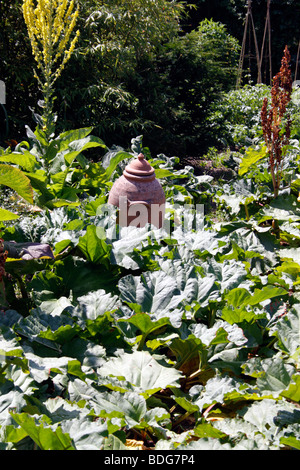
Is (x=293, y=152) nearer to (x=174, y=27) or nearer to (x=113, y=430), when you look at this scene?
(x=174, y=27)

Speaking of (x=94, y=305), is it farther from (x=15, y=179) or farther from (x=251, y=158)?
(x=251, y=158)

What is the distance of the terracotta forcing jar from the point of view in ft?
11.0

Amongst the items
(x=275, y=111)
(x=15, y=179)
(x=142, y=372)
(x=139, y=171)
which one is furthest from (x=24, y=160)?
(x=142, y=372)

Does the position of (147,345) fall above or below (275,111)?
below

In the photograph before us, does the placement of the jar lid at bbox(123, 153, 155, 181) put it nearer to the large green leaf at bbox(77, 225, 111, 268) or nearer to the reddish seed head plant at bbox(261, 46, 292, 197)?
the large green leaf at bbox(77, 225, 111, 268)

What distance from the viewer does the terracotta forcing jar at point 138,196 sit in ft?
11.0

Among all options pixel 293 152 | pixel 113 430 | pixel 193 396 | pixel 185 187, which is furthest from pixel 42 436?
pixel 293 152

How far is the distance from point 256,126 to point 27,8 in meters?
2.89

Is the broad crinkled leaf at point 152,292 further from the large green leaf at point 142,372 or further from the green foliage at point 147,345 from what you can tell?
the large green leaf at point 142,372

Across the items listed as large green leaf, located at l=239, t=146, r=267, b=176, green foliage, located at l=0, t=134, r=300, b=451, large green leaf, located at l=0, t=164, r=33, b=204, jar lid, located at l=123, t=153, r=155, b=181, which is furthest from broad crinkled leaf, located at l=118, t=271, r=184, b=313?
large green leaf, located at l=239, t=146, r=267, b=176

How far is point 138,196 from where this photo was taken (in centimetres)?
335

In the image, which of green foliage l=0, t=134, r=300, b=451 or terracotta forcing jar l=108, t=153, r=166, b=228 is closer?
green foliage l=0, t=134, r=300, b=451

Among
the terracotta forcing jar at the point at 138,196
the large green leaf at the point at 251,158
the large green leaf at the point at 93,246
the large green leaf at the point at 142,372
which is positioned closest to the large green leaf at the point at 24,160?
the terracotta forcing jar at the point at 138,196

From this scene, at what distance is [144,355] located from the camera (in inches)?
83.2
